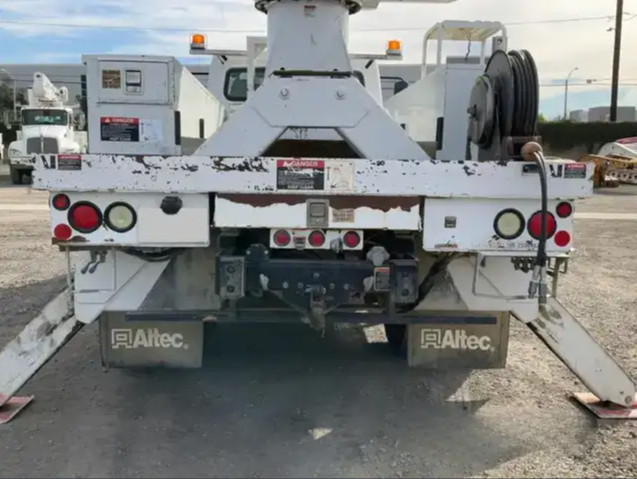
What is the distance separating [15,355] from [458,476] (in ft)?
7.84

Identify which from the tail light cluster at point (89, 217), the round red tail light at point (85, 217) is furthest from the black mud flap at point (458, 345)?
the round red tail light at point (85, 217)

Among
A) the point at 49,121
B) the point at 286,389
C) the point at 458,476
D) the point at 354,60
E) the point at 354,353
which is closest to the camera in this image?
the point at 458,476

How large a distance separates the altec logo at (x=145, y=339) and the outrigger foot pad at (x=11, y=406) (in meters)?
0.58

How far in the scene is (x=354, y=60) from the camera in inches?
271

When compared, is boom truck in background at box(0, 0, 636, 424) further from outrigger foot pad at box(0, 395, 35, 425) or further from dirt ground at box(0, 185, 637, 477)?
dirt ground at box(0, 185, 637, 477)

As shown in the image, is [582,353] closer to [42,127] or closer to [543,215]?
[543,215]

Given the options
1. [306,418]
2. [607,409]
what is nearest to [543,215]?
[607,409]

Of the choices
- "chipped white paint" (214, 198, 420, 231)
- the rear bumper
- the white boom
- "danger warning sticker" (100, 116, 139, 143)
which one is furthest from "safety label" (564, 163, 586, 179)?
the white boom

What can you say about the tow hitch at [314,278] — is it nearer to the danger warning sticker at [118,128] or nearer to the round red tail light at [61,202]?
the round red tail light at [61,202]

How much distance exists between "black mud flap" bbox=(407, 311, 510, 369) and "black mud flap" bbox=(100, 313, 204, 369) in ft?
4.09

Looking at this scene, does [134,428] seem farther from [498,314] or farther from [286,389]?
[498,314]

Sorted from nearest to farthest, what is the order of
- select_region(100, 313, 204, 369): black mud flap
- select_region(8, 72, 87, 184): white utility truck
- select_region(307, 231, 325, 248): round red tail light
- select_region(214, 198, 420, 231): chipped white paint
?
1. select_region(214, 198, 420, 231): chipped white paint
2. select_region(307, 231, 325, 248): round red tail light
3. select_region(100, 313, 204, 369): black mud flap
4. select_region(8, 72, 87, 184): white utility truck

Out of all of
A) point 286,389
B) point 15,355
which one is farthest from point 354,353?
point 15,355

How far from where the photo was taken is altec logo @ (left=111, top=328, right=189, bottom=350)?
13.5ft
